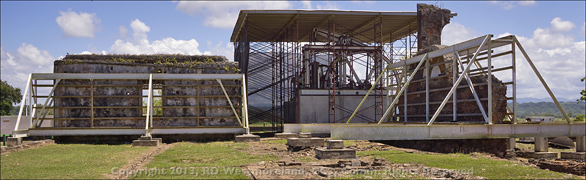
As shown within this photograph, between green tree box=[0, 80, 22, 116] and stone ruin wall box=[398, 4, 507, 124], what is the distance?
5699 centimetres

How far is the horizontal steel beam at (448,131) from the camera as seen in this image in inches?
594

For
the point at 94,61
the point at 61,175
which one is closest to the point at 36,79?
the point at 94,61

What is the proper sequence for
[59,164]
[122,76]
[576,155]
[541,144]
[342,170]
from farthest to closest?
1. [122,76]
2. [541,144]
3. [576,155]
4. [59,164]
5. [342,170]

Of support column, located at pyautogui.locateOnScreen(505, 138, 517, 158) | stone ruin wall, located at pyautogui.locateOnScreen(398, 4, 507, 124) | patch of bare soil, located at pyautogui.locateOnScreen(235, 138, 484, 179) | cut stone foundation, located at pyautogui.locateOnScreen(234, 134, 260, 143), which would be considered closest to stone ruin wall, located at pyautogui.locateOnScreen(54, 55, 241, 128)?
cut stone foundation, located at pyautogui.locateOnScreen(234, 134, 260, 143)

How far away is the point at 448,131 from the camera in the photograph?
15711 millimetres

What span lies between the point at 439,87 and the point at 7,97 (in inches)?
2499

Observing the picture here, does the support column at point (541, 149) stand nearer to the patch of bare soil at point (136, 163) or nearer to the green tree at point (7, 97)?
the patch of bare soil at point (136, 163)

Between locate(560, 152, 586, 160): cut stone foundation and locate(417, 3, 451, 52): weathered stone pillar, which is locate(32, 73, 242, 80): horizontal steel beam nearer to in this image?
locate(417, 3, 451, 52): weathered stone pillar

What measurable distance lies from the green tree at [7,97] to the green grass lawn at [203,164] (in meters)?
58.9

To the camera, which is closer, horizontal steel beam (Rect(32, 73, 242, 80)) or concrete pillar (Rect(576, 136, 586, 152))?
concrete pillar (Rect(576, 136, 586, 152))

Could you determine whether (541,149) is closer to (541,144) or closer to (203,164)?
(541,144)

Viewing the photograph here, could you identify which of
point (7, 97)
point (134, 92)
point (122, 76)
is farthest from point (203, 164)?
point (7, 97)

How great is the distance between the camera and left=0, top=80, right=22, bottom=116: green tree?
2539 inches

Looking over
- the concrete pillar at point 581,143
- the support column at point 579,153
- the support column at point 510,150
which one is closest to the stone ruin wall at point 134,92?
the support column at point 510,150
